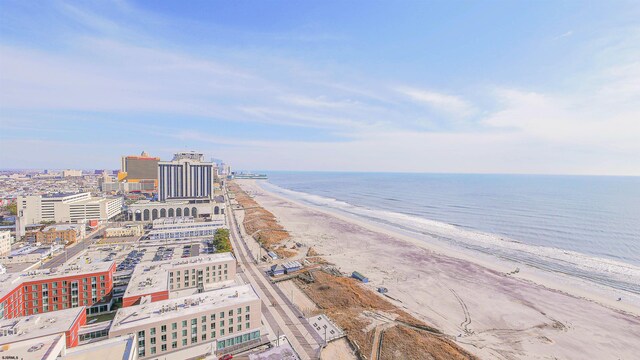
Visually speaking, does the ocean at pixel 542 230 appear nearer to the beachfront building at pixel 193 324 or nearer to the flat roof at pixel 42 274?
the beachfront building at pixel 193 324

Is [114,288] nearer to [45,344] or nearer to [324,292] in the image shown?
[45,344]

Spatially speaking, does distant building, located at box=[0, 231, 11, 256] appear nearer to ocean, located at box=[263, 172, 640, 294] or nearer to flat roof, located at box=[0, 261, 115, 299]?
flat roof, located at box=[0, 261, 115, 299]

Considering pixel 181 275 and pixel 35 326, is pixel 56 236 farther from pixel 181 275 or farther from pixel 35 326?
pixel 35 326

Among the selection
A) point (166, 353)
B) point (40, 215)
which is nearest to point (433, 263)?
point (166, 353)

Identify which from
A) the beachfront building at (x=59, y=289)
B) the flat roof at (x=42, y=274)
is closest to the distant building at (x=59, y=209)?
the flat roof at (x=42, y=274)

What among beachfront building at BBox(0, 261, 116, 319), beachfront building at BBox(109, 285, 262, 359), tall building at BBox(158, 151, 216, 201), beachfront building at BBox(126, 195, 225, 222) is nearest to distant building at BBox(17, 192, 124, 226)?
beachfront building at BBox(126, 195, 225, 222)

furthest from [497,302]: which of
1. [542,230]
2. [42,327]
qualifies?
[542,230]
